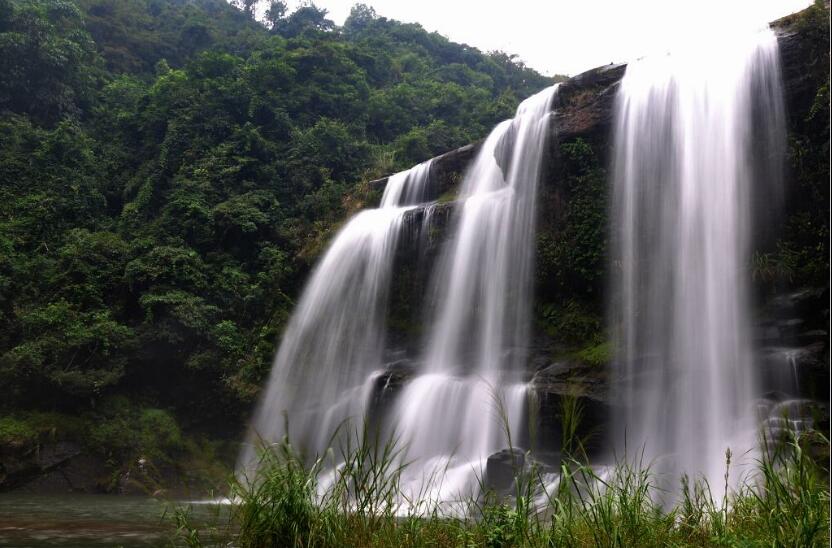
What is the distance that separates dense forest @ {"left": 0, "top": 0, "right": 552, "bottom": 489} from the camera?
1611 centimetres

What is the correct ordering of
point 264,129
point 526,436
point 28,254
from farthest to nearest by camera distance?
point 264,129 → point 28,254 → point 526,436

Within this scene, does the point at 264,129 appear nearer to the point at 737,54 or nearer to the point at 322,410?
the point at 322,410

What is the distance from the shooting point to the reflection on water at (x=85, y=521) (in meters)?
6.28

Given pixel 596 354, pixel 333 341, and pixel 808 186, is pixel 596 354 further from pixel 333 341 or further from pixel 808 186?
pixel 333 341

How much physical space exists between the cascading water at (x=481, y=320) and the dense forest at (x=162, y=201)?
18.2 ft

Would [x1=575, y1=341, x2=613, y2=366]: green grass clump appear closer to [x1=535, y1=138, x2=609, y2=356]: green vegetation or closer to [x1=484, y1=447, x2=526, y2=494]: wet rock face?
[x1=535, y1=138, x2=609, y2=356]: green vegetation

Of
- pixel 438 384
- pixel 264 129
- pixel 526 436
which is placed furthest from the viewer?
pixel 264 129

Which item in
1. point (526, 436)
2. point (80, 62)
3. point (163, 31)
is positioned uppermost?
point (163, 31)

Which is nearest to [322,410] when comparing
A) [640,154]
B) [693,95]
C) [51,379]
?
[51,379]

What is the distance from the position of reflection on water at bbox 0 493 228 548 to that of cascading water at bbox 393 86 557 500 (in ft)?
14.7

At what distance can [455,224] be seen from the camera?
49.4 feet

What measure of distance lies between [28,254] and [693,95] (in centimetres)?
1944

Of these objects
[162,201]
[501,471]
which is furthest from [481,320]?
[162,201]

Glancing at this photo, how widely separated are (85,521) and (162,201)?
653 inches
